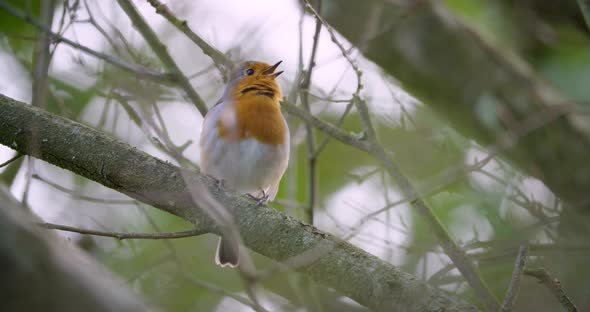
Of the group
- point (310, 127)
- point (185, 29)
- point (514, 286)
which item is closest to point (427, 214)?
point (514, 286)

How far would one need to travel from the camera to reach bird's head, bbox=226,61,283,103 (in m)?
4.88

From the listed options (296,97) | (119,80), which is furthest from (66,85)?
(296,97)

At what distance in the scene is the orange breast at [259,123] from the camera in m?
4.43

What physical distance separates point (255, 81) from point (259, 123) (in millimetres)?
702

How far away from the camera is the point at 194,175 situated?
9.85 feet

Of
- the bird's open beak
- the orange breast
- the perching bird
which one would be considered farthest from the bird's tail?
the bird's open beak

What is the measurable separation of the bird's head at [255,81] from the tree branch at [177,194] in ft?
6.44

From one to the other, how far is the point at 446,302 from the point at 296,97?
2165mm

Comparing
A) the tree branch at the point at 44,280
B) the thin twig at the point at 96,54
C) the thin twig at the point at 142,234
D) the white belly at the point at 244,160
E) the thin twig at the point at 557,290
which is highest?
the thin twig at the point at 96,54

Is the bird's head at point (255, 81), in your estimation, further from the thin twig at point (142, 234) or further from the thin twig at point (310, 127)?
the thin twig at point (142, 234)

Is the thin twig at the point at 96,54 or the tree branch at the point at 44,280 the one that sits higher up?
the thin twig at the point at 96,54

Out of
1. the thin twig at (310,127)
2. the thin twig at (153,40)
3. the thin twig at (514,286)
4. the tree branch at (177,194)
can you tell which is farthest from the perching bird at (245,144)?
the thin twig at (514,286)

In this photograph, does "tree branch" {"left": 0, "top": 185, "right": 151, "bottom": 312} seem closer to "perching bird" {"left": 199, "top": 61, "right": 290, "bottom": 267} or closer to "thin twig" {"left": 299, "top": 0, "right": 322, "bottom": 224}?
"thin twig" {"left": 299, "top": 0, "right": 322, "bottom": 224}

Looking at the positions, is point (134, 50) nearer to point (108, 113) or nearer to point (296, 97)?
point (108, 113)
